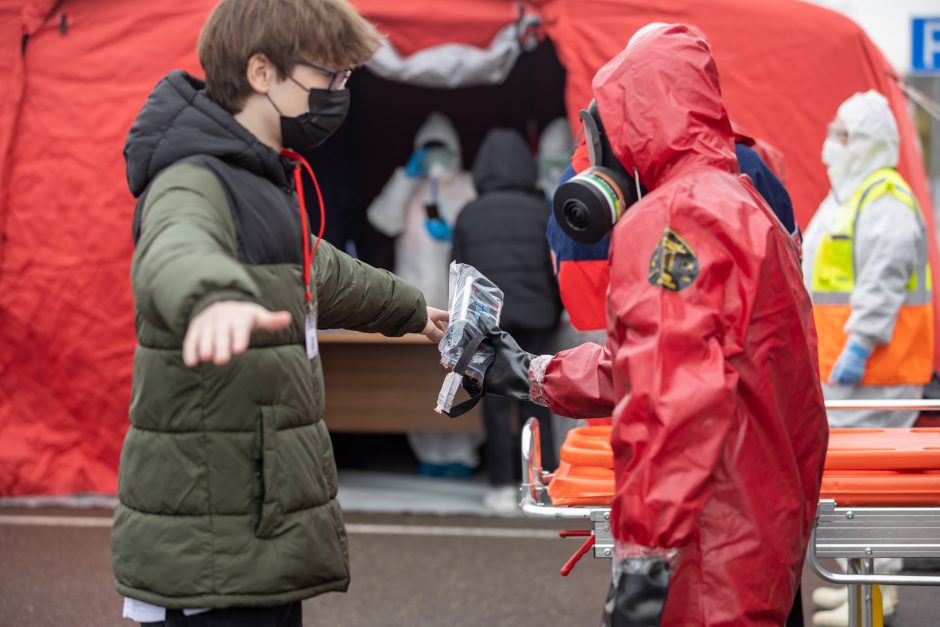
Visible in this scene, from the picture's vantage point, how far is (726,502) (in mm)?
2352

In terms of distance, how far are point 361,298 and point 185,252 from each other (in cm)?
95

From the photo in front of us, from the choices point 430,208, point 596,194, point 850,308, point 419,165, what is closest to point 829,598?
point 850,308

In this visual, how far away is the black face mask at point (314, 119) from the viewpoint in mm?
2572

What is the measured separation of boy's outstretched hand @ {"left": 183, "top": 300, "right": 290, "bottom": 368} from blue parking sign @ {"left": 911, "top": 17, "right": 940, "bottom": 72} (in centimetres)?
800

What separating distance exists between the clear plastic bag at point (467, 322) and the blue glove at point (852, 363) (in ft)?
9.30

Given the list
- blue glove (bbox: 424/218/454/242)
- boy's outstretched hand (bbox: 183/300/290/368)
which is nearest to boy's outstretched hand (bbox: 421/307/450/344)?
boy's outstretched hand (bbox: 183/300/290/368)

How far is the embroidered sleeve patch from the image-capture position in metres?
2.29

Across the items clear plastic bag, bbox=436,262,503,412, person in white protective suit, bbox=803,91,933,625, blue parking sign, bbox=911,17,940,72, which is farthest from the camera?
blue parking sign, bbox=911,17,940,72

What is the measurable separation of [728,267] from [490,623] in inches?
124

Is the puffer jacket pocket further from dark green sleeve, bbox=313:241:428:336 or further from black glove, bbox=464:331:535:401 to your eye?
black glove, bbox=464:331:535:401

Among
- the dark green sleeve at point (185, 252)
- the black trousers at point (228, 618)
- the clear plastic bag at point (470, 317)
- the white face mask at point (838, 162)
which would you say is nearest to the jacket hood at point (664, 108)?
the clear plastic bag at point (470, 317)

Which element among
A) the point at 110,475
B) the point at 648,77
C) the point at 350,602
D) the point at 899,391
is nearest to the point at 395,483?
the point at 110,475

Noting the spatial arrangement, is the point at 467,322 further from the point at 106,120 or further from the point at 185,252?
the point at 106,120

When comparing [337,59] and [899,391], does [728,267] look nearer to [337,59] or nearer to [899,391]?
[337,59]
